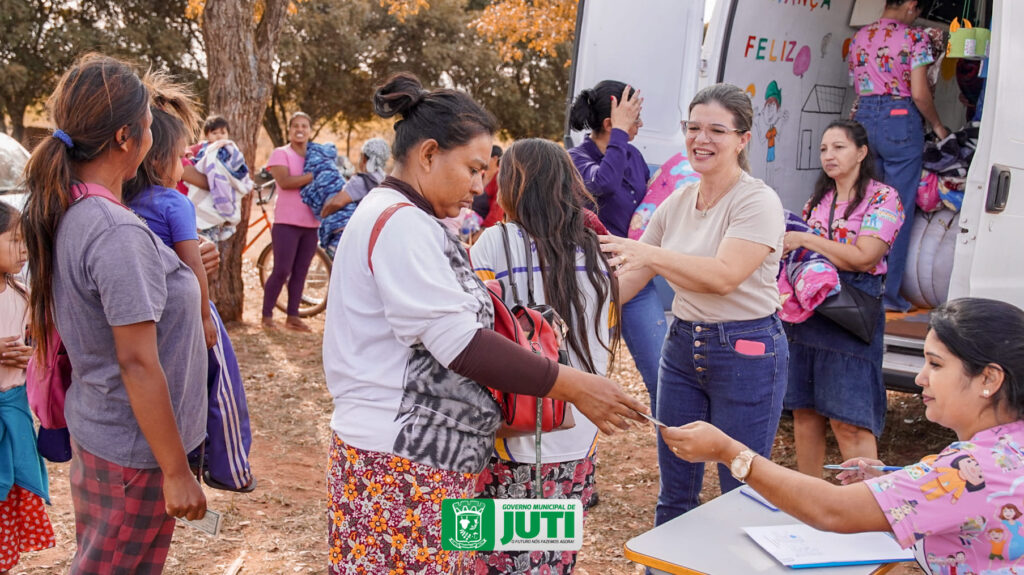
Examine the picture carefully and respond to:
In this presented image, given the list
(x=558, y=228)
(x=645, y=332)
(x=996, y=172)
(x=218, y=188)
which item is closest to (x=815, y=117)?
(x=996, y=172)

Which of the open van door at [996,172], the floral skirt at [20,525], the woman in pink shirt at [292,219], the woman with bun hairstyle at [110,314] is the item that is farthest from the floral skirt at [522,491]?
the woman in pink shirt at [292,219]

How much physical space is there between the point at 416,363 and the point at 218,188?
16.1 feet

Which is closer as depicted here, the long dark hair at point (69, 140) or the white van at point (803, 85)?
the long dark hair at point (69, 140)

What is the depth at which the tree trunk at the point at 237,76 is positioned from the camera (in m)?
7.32

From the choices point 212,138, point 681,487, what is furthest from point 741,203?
point 212,138

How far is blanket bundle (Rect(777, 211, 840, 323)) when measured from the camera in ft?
12.3

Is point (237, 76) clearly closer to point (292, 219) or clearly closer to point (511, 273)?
point (292, 219)

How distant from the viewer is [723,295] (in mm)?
2877

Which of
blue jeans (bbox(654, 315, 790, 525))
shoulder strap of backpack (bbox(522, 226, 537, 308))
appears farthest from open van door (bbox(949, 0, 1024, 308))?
shoulder strap of backpack (bbox(522, 226, 537, 308))

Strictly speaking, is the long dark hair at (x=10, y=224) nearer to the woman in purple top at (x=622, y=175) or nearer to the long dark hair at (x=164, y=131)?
the long dark hair at (x=164, y=131)

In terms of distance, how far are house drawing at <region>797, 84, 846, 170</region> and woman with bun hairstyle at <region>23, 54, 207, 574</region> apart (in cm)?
419

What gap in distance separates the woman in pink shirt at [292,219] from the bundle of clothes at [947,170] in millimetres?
4764

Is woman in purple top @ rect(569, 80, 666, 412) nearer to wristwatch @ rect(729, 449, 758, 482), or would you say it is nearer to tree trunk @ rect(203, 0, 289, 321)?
wristwatch @ rect(729, 449, 758, 482)

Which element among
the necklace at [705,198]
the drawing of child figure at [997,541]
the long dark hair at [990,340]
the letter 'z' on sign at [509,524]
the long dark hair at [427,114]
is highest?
the long dark hair at [427,114]
